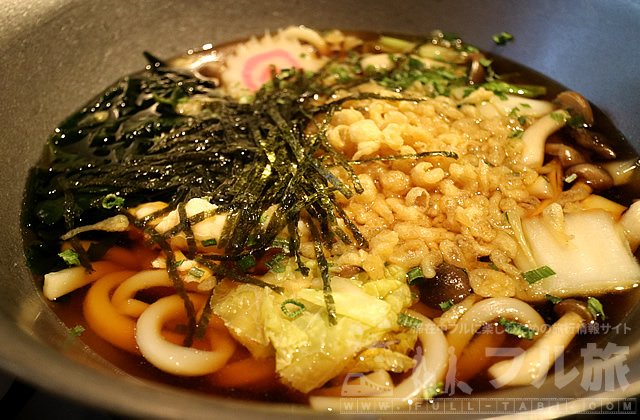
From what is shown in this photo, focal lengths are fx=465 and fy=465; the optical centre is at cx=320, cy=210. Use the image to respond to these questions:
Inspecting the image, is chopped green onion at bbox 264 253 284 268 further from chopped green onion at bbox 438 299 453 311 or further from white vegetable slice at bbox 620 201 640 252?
white vegetable slice at bbox 620 201 640 252

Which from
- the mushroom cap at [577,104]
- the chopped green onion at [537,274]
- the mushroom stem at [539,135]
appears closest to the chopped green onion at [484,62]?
the mushroom cap at [577,104]

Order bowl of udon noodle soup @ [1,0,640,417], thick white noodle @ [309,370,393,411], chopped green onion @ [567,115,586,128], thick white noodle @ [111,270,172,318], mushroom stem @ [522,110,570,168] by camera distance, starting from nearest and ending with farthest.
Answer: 1. thick white noodle @ [309,370,393,411]
2. bowl of udon noodle soup @ [1,0,640,417]
3. thick white noodle @ [111,270,172,318]
4. mushroom stem @ [522,110,570,168]
5. chopped green onion @ [567,115,586,128]

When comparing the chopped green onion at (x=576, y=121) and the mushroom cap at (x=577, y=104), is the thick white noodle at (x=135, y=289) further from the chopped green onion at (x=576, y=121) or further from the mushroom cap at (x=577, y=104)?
the mushroom cap at (x=577, y=104)

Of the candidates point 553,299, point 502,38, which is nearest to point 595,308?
point 553,299

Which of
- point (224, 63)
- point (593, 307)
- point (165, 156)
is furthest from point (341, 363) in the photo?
point (224, 63)

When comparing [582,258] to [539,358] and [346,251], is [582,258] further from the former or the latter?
[346,251]

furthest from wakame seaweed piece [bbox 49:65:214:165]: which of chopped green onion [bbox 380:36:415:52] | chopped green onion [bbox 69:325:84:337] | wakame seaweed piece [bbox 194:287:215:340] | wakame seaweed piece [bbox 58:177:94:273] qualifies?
chopped green onion [bbox 380:36:415:52]

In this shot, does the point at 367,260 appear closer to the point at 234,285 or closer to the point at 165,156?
the point at 234,285
